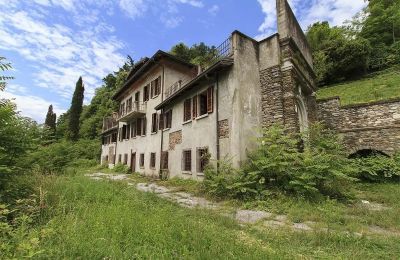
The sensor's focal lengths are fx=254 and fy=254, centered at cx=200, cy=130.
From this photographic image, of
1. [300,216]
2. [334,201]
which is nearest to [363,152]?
[334,201]

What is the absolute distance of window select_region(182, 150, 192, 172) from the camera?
14.0 metres

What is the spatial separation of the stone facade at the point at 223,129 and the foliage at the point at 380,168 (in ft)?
19.6

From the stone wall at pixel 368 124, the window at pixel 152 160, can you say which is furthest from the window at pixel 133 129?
the stone wall at pixel 368 124

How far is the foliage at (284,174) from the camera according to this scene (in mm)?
8739

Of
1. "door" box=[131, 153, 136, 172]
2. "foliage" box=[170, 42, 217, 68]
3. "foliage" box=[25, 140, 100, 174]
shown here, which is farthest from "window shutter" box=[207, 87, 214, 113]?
"foliage" box=[170, 42, 217, 68]

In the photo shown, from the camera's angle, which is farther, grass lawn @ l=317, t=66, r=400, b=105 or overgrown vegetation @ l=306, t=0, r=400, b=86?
overgrown vegetation @ l=306, t=0, r=400, b=86

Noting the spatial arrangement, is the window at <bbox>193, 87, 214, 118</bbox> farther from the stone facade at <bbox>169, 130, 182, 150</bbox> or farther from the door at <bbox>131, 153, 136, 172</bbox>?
the door at <bbox>131, 153, 136, 172</bbox>

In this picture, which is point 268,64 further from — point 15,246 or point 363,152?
point 15,246

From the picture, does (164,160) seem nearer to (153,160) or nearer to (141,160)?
(153,160)

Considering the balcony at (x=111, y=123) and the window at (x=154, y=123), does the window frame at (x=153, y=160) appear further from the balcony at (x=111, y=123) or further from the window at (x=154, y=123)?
the balcony at (x=111, y=123)

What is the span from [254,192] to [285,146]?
245cm

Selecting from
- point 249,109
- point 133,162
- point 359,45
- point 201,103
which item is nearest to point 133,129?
point 133,162

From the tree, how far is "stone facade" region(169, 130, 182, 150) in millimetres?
32656

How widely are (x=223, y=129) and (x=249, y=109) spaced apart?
4.81 feet
